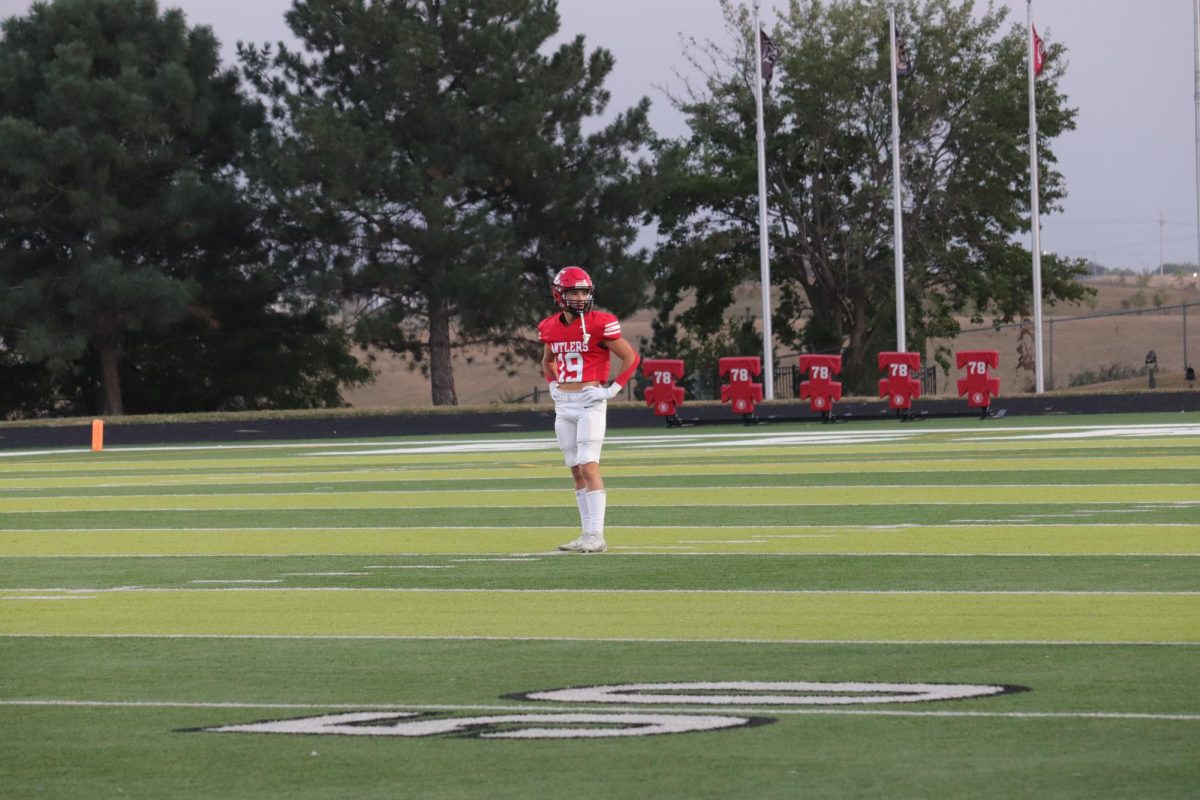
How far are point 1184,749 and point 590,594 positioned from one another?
5.89m

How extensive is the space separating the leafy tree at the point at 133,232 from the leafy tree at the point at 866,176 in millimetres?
13248

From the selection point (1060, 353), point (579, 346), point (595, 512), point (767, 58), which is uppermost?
point (767, 58)

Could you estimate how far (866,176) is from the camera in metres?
66.9

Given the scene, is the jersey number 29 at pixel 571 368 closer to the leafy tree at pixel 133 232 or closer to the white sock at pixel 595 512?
the white sock at pixel 595 512

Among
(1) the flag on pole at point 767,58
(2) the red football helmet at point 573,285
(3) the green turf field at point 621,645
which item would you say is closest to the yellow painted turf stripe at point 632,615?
(3) the green turf field at point 621,645

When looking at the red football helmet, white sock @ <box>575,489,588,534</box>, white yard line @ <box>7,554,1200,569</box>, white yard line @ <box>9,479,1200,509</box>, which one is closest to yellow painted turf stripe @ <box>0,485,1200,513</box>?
white yard line @ <box>9,479,1200,509</box>

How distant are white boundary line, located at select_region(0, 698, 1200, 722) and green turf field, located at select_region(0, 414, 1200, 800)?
0.03m

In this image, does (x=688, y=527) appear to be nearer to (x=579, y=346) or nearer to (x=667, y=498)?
(x=579, y=346)

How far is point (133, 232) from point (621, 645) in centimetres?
4838

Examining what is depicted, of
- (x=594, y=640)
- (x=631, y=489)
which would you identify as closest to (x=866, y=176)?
(x=631, y=489)

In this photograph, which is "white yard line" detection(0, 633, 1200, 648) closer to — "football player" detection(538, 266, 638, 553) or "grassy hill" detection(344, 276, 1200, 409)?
A: "football player" detection(538, 266, 638, 553)

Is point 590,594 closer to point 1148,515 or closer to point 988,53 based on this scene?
point 1148,515

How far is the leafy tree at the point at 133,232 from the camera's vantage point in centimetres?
5466

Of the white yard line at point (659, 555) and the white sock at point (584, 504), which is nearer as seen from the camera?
the white yard line at point (659, 555)
